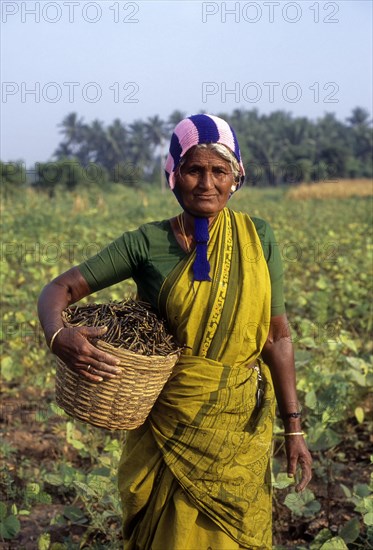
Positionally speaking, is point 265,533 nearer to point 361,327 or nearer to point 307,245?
point 361,327

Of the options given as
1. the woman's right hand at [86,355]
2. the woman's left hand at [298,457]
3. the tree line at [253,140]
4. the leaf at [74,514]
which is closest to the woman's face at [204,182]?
the woman's right hand at [86,355]

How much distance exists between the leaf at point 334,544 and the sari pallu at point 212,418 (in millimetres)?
443

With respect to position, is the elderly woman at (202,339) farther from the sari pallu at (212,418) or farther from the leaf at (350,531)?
the leaf at (350,531)

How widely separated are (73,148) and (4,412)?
61.9m

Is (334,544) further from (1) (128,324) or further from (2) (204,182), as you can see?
→ (2) (204,182)

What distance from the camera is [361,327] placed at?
5.67 meters

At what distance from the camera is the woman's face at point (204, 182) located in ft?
6.41

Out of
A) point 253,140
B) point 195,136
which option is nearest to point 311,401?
point 195,136

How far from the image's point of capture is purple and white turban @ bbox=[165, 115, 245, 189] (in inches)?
75.9

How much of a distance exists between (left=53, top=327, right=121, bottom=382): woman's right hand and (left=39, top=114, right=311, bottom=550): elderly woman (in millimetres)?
91

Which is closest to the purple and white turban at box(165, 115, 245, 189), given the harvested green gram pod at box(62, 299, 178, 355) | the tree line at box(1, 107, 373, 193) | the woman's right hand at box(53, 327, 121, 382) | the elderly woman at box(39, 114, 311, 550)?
the elderly woman at box(39, 114, 311, 550)

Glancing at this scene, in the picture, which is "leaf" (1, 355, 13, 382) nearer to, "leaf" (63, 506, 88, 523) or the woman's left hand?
"leaf" (63, 506, 88, 523)

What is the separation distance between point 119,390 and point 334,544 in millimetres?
1122

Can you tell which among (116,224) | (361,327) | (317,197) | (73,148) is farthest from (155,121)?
(361,327)
